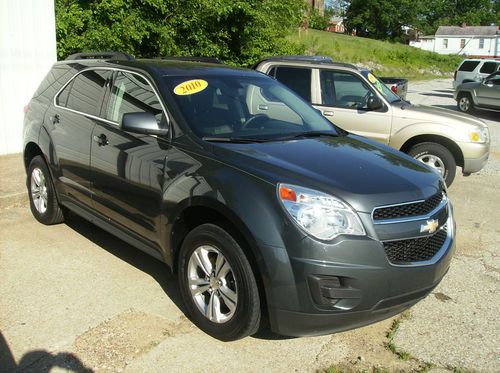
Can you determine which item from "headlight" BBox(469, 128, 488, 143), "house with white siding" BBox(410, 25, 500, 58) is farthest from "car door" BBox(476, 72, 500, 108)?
"house with white siding" BBox(410, 25, 500, 58)

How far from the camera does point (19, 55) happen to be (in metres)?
8.45

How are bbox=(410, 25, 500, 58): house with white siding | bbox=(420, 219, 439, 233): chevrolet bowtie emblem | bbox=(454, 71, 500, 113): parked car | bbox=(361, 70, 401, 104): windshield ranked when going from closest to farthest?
bbox=(420, 219, 439, 233): chevrolet bowtie emblem, bbox=(361, 70, 401, 104): windshield, bbox=(454, 71, 500, 113): parked car, bbox=(410, 25, 500, 58): house with white siding

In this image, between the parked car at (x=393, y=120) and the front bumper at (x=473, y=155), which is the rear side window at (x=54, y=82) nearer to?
the parked car at (x=393, y=120)

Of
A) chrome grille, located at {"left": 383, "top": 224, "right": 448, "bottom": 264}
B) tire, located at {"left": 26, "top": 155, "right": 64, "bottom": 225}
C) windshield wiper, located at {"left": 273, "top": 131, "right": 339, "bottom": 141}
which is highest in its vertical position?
windshield wiper, located at {"left": 273, "top": 131, "right": 339, "bottom": 141}

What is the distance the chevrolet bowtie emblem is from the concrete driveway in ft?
2.61

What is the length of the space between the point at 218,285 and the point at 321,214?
0.86m

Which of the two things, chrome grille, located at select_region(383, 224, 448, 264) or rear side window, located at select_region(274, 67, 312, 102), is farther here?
rear side window, located at select_region(274, 67, 312, 102)

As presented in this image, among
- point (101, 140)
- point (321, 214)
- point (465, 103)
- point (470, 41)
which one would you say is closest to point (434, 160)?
point (101, 140)

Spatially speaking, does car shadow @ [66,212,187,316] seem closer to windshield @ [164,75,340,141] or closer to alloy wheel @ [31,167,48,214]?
alloy wheel @ [31,167,48,214]

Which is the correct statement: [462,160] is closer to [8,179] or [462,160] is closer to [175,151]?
[175,151]

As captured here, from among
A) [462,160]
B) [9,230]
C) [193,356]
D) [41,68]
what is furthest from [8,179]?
[462,160]

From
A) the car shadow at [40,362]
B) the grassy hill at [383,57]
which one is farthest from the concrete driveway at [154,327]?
the grassy hill at [383,57]

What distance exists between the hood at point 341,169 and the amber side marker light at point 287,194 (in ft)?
0.23

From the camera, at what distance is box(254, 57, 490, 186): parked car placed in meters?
7.77
